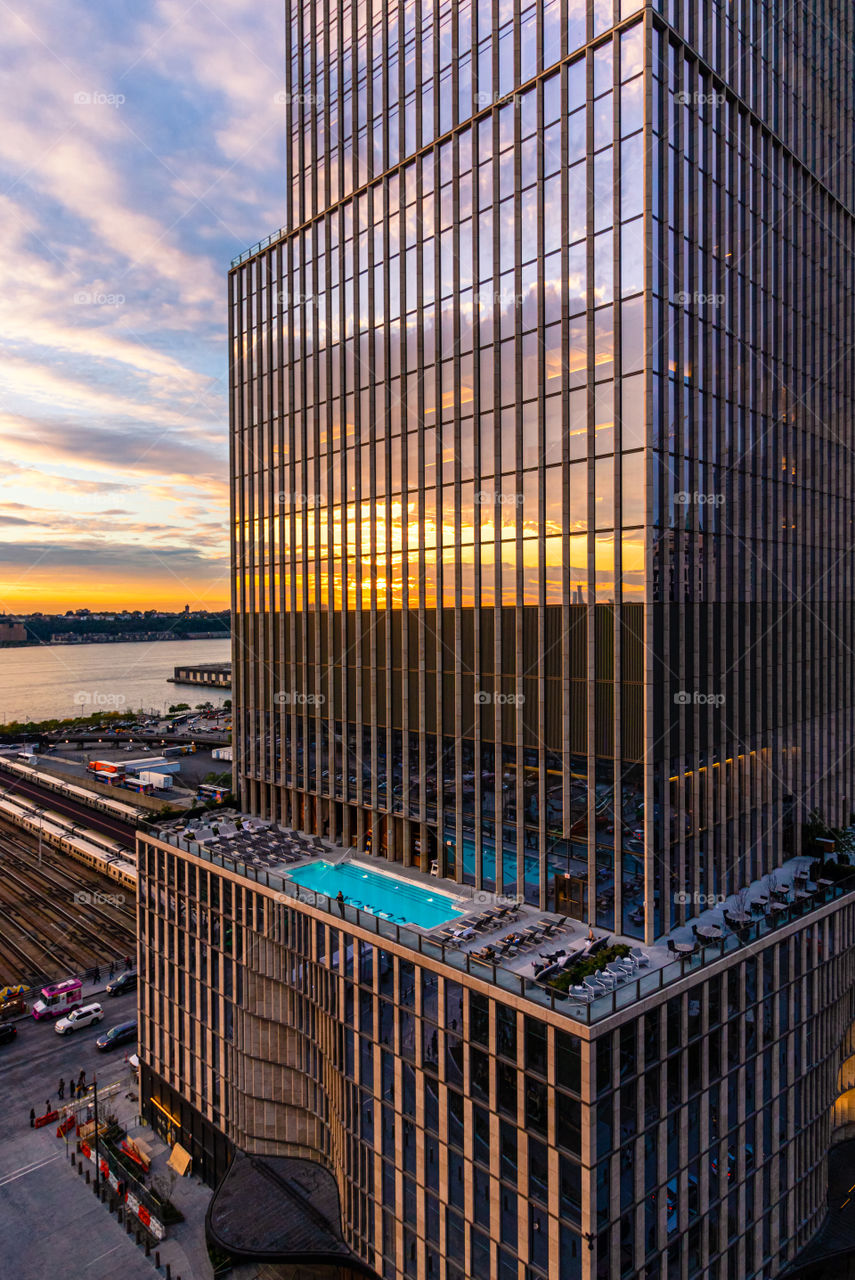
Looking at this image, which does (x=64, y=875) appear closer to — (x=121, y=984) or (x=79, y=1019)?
(x=121, y=984)

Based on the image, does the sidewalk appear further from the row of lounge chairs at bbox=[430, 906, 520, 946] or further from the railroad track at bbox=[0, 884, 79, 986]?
the row of lounge chairs at bbox=[430, 906, 520, 946]

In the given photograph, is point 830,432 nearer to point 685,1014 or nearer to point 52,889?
point 685,1014

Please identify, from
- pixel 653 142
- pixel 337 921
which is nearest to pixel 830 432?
pixel 653 142

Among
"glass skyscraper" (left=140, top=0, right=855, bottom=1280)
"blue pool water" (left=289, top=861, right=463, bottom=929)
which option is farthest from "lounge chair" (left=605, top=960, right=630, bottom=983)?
"blue pool water" (left=289, top=861, right=463, bottom=929)

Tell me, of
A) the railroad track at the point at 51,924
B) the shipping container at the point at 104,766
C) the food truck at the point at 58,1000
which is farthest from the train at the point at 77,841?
the food truck at the point at 58,1000

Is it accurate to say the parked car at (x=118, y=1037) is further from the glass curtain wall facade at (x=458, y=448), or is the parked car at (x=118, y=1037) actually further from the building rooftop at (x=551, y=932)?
the building rooftop at (x=551, y=932)
